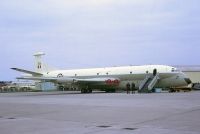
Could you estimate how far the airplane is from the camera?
45469 mm

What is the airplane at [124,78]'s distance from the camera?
45.5 m

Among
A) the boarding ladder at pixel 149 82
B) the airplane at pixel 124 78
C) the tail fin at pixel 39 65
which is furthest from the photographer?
the tail fin at pixel 39 65

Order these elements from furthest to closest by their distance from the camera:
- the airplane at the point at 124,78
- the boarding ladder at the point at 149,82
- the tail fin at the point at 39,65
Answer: the tail fin at the point at 39,65
the airplane at the point at 124,78
the boarding ladder at the point at 149,82

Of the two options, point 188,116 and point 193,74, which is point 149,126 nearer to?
point 188,116

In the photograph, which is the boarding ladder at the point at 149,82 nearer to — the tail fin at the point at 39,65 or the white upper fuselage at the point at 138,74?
the white upper fuselage at the point at 138,74

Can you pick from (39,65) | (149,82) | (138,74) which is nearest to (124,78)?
(138,74)

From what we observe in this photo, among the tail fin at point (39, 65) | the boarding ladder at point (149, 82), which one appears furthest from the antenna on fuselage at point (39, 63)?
the boarding ladder at point (149, 82)

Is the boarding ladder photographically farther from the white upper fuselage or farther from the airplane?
the white upper fuselage

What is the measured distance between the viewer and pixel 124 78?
4812 cm

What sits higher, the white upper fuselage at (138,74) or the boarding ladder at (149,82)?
the white upper fuselage at (138,74)

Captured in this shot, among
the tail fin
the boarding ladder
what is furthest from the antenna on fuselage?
the boarding ladder

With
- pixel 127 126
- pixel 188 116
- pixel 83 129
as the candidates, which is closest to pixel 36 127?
pixel 83 129

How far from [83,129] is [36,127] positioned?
1.55 meters

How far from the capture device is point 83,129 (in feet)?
34.6
